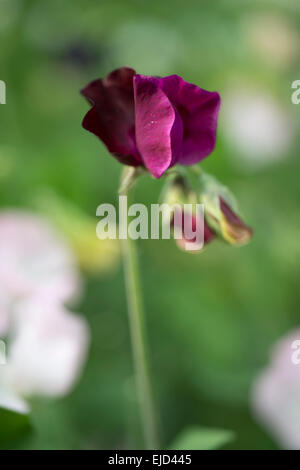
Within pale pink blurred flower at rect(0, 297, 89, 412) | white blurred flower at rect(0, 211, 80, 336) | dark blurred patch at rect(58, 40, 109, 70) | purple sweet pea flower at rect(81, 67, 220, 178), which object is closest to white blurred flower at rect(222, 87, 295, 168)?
dark blurred patch at rect(58, 40, 109, 70)

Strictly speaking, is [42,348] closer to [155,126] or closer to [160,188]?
[155,126]

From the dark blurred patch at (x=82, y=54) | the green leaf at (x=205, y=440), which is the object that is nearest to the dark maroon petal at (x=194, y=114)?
the green leaf at (x=205, y=440)

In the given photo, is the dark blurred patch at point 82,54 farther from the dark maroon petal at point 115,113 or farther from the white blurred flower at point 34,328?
the dark maroon petal at point 115,113

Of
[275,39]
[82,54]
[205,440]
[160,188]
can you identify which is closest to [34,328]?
[205,440]

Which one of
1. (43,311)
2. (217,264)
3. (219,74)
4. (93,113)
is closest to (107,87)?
(93,113)

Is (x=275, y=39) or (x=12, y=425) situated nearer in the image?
(x=12, y=425)
